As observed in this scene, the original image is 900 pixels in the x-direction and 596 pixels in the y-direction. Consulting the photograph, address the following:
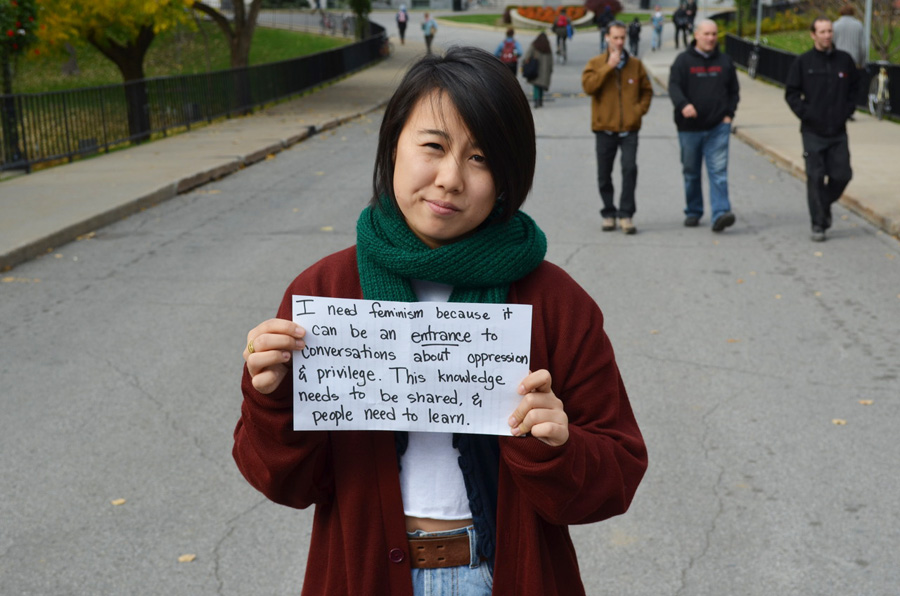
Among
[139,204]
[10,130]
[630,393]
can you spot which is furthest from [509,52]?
[630,393]

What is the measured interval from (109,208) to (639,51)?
40.2 metres

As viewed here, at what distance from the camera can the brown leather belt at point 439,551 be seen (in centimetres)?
206

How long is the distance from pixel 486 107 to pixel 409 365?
0.49 m

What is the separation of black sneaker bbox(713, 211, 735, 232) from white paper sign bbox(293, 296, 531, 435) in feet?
31.3

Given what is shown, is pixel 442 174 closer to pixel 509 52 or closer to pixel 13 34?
pixel 13 34

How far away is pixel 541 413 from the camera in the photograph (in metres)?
1.83

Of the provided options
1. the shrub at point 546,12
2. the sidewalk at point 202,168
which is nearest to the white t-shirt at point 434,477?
the sidewalk at point 202,168

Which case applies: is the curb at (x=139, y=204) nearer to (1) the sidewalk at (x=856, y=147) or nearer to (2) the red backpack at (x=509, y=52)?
(1) the sidewalk at (x=856, y=147)

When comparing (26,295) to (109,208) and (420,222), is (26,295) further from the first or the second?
(420,222)

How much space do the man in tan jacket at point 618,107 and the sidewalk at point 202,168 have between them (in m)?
2.46

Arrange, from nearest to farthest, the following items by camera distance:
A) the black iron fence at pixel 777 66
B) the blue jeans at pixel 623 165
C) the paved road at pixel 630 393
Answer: the paved road at pixel 630 393, the blue jeans at pixel 623 165, the black iron fence at pixel 777 66

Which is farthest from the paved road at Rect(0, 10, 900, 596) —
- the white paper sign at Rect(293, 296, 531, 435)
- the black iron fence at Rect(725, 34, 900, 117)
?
the black iron fence at Rect(725, 34, 900, 117)

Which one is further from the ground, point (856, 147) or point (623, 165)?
point (623, 165)

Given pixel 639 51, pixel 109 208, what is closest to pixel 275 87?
pixel 109 208
